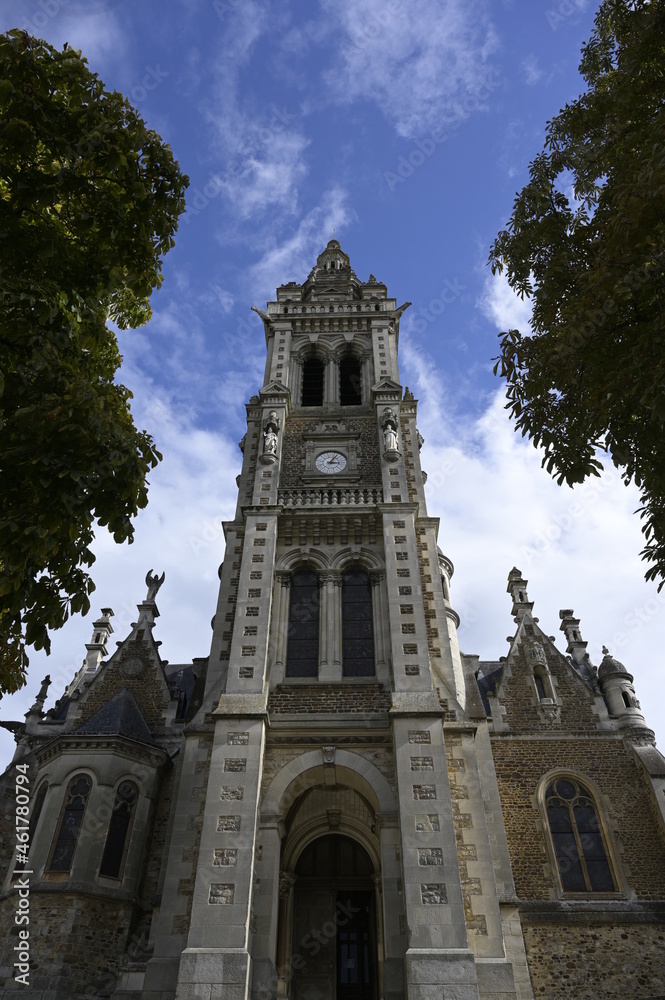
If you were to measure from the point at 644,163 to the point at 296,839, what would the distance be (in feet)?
50.8

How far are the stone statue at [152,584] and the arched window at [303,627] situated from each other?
18.8 feet

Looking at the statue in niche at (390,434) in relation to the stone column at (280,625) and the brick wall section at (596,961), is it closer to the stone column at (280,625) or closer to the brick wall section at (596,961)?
the stone column at (280,625)

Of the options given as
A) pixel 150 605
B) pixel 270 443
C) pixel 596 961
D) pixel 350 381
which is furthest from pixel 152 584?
pixel 596 961

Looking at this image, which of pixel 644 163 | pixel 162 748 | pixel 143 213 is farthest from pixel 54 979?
pixel 644 163

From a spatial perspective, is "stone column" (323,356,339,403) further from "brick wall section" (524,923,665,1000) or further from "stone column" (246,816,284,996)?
"brick wall section" (524,923,665,1000)

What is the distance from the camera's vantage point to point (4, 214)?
7.47 m

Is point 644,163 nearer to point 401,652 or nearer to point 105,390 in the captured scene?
point 105,390

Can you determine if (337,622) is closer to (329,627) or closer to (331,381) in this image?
(329,627)

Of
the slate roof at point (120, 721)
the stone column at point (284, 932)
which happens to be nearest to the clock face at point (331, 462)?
the slate roof at point (120, 721)

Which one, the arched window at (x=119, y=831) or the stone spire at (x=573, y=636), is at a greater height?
the stone spire at (x=573, y=636)

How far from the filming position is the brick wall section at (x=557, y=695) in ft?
60.8

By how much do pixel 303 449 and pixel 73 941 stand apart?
14.4 metres

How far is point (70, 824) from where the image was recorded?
611 inches

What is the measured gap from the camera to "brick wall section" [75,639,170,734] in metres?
19.1
